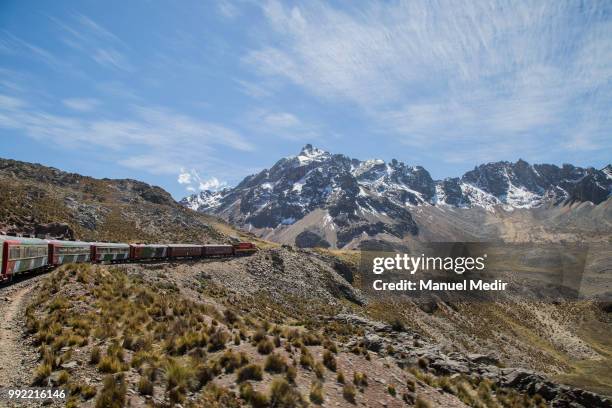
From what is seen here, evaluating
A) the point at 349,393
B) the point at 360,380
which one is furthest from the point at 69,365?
the point at 360,380

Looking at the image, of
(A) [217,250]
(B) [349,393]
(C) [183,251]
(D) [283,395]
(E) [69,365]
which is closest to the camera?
(D) [283,395]

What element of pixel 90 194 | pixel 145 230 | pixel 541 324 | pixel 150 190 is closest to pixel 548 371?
pixel 541 324

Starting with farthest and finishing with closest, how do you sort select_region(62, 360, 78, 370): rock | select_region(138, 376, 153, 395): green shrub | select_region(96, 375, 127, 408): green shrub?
1. select_region(62, 360, 78, 370): rock
2. select_region(138, 376, 153, 395): green shrub
3. select_region(96, 375, 127, 408): green shrub

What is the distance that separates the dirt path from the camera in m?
14.2

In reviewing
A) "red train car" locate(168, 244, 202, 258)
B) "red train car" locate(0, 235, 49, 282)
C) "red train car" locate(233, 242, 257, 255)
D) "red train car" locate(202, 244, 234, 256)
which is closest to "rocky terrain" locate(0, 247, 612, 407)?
"red train car" locate(0, 235, 49, 282)

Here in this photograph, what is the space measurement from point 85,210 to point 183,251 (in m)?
45.7

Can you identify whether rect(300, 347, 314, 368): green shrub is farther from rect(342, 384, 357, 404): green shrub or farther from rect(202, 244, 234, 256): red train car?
rect(202, 244, 234, 256): red train car

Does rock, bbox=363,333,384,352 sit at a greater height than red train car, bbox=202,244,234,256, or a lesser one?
lesser

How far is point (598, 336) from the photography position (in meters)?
102

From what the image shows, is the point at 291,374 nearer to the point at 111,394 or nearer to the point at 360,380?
the point at 360,380

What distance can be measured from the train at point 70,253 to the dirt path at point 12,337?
296 cm

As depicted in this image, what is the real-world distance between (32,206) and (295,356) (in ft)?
271

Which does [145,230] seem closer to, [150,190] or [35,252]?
[150,190]

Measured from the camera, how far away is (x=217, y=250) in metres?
76.1
